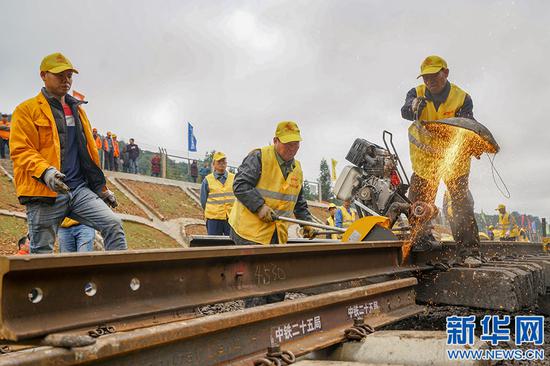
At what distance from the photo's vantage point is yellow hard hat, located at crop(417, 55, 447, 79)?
5395 mm

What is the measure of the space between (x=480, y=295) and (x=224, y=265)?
2164mm

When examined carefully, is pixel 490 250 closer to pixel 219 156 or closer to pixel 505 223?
pixel 219 156

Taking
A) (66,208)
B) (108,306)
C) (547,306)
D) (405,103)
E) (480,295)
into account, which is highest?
(405,103)

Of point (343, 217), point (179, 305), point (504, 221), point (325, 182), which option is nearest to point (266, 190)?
point (179, 305)

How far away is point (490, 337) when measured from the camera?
368 centimetres

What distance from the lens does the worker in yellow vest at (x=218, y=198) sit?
9.12m

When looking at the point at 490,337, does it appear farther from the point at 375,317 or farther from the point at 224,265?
the point at 224,265

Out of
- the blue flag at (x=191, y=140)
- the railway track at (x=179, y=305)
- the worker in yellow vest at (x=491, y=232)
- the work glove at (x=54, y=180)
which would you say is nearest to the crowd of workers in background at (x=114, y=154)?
the blue flag at (x=191, y=140)

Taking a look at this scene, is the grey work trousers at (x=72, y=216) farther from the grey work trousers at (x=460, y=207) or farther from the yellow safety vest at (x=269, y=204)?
the grey work trousers at (x=460, y=207)

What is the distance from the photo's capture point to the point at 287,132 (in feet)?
15.8

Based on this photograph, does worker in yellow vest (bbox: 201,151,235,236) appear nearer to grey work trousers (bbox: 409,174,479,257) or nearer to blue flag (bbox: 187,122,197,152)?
grey work trousers (bbox: 409,174,479,257)

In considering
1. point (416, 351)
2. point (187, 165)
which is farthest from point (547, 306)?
point (187, 165)

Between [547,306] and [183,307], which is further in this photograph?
[547,306]

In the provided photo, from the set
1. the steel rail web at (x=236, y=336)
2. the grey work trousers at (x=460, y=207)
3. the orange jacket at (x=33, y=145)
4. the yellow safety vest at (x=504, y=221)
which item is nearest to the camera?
the steel rail web at (x=236, y=336)
